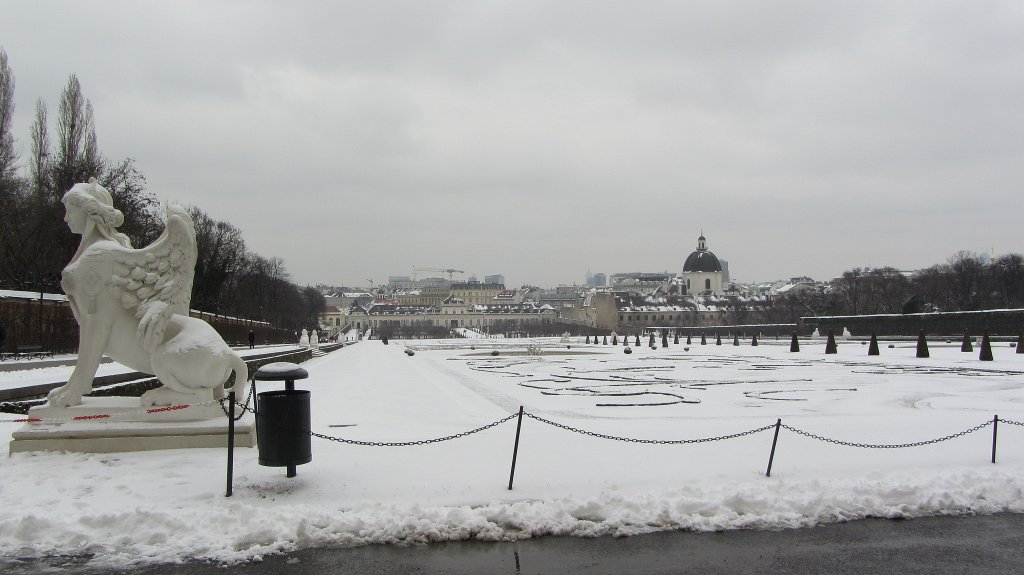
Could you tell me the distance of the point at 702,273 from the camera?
14950 centimetres

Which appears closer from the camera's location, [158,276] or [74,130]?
[158,276]

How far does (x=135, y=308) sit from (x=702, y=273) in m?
148

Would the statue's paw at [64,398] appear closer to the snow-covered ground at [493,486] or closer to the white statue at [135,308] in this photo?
the white statue at [135,308]

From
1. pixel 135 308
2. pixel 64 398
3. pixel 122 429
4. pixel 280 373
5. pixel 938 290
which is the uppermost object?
pixel 938 290

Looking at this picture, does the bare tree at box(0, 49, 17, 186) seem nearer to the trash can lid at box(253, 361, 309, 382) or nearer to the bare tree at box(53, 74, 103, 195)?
the bare tree at box(53, 74, 103, 195)

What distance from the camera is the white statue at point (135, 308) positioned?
8.09 metres

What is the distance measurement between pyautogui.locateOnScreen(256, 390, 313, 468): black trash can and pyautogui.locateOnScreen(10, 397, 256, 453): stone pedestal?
153cm

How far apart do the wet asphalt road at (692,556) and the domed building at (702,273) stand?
143669mm

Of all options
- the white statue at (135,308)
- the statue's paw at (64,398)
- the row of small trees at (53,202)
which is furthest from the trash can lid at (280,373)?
the row of small trees at (53,202)

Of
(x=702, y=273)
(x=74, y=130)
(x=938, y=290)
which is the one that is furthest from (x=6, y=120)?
(x=702, y=273)

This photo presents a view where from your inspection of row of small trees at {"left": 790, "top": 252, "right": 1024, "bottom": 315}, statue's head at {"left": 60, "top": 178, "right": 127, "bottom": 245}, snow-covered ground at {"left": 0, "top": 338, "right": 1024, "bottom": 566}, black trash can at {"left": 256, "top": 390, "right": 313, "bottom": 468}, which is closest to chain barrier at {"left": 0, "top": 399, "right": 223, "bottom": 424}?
snow-covered ground at {"left": 0, "top": 338, "right": 1024, "bottom": 566}

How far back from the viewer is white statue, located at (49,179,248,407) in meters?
8.09

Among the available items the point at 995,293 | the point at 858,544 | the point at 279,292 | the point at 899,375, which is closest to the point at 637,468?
the point at 858,544

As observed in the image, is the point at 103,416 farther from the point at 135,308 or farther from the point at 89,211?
the point at 89,211
